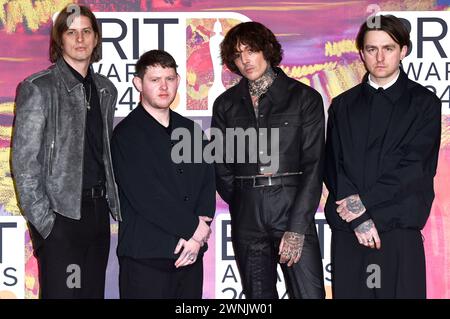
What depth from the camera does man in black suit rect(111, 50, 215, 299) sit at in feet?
11.6

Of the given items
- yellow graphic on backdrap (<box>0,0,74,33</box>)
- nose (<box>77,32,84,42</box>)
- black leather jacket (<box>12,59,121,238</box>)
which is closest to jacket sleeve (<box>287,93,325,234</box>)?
black leather jacket (<box>12,59,121,238</box>)

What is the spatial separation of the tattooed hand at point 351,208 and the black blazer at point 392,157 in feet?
0.08

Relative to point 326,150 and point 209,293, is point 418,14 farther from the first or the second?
point 209,293

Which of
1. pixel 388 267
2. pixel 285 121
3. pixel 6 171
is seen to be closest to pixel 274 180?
pixel 285 121

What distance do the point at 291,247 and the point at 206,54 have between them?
143cm

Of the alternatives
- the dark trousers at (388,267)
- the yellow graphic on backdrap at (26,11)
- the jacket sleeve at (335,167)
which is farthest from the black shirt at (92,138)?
the dark trousers at (388,267)

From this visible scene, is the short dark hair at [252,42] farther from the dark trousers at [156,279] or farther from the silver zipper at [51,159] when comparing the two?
the dark trousers at [156,279]

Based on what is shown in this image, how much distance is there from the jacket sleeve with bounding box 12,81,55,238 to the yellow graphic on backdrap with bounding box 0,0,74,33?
0.94 meters

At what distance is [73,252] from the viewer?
3561 millimetres

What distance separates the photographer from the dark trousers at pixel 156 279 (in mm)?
3539

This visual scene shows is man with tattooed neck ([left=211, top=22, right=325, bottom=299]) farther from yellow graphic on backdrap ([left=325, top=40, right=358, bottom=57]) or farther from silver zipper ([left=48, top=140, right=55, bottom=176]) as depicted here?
silver zipper ([left=48, top=140, right=55, bottom=176])

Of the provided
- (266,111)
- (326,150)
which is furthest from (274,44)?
(326,150)

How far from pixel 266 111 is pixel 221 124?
0.99 feet

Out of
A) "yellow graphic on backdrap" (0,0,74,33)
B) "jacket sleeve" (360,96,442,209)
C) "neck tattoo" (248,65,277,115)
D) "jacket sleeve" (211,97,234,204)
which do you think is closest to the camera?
"jacket sleeve" (360,96,442,209)
